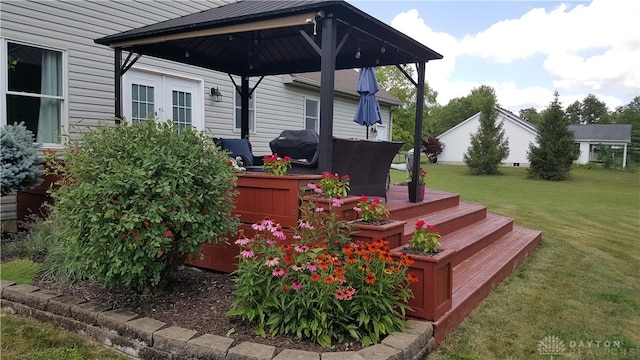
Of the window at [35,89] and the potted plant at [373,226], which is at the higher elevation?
the window at [35,89]

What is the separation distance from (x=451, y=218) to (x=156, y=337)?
3.62 metres

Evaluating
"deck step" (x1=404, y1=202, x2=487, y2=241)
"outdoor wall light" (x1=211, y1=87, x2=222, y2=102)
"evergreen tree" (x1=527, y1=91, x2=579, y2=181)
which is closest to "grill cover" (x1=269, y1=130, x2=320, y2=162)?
"deck step" (x1=404, y1=202, x2=487, y2=241)

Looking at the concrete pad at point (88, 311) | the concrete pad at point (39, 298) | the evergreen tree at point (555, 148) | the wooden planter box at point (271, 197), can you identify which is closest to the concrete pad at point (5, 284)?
the concrete pad at point (39, 298)

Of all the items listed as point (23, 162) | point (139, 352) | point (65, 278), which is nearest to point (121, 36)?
point (23, 162)

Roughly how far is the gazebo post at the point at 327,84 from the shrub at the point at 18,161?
339 centimetres

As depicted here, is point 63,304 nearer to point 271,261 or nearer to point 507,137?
point 271,261

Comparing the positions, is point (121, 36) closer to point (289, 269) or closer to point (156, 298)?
point (156, 298)

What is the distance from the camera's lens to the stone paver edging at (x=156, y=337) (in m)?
2.24

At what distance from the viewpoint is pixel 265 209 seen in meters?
3.55

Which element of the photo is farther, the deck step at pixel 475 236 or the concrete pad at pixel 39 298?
the deck step at pixel 475 236

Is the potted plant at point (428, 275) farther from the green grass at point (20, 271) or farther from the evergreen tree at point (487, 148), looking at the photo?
the evergreen tree at point (487, 148)

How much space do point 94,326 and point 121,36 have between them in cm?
354

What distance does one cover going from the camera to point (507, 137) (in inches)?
1205

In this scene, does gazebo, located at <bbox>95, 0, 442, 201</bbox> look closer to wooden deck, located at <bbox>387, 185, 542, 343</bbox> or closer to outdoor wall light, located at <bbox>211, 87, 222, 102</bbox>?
wooden deck, located at <bbox>387, 185, 542, 343</bbox>
